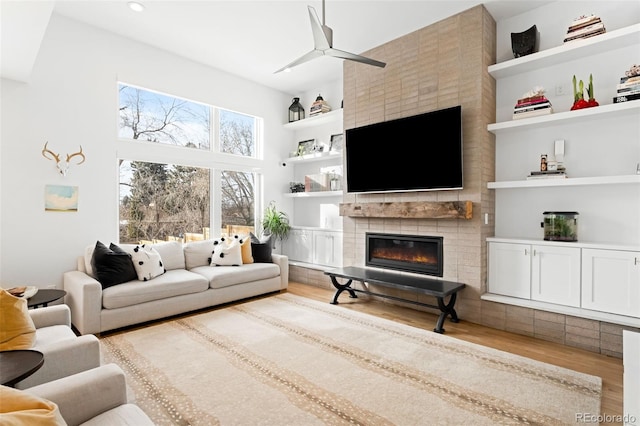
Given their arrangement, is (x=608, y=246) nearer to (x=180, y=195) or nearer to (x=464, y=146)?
(x=464, y=146)

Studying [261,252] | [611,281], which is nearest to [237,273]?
[261,252]

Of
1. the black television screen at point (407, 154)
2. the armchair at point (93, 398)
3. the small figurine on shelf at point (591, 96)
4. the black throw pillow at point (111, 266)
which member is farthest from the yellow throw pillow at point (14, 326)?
the small figurine on shelf at point (591, 96)

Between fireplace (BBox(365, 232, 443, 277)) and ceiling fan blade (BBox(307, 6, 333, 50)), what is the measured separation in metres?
2.42

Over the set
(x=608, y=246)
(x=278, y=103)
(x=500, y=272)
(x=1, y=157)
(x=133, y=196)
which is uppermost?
(x=278, y=103)

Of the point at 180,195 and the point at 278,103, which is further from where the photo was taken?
the point at 278,103

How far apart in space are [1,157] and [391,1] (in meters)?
4.27

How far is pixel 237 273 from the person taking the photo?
13.9 ft

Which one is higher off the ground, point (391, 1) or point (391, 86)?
point (391, 1)

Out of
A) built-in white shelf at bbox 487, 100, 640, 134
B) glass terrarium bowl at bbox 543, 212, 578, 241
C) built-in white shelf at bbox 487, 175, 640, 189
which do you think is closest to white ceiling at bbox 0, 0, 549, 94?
built-in white shelf at bbox 487, 100, 640, 134

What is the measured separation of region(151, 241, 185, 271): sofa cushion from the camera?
13.8 feet

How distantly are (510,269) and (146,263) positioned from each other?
12.8 ft

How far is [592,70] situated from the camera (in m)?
3.17

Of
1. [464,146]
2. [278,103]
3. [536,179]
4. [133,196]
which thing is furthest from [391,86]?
[133,196]

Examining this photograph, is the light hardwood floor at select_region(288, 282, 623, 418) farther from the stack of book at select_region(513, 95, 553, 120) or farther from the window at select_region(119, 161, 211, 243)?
the window at select_region(119, 161, 211, 243)
